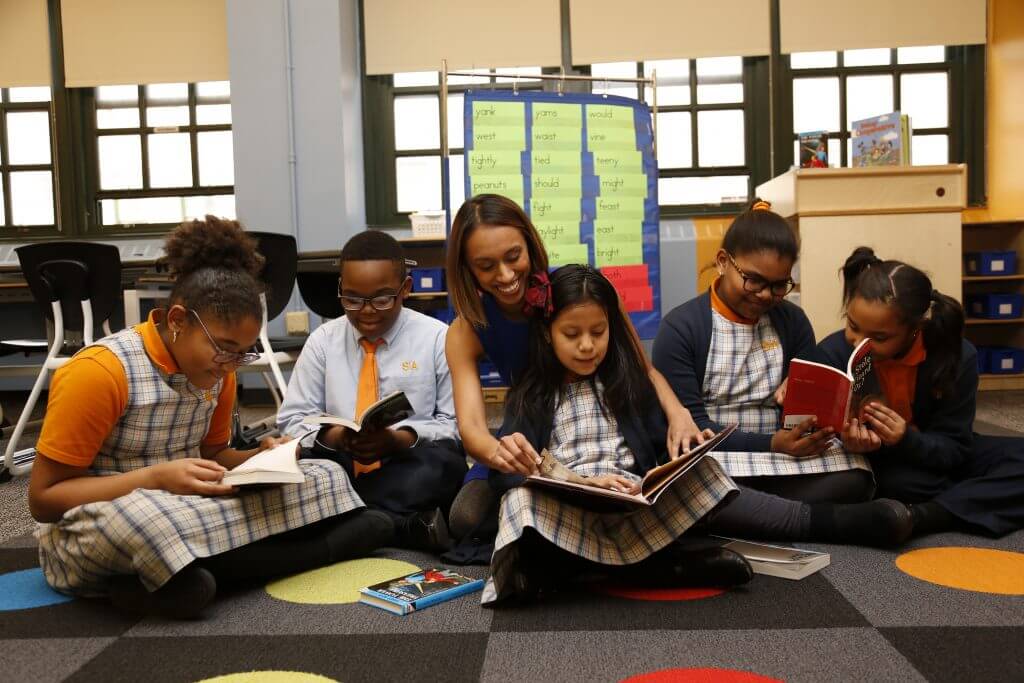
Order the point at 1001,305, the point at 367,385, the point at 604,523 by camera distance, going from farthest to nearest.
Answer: the point at 1001,305, the point at 367,385, the point at 604,523

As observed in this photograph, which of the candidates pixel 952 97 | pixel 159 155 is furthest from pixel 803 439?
pixel 159 155

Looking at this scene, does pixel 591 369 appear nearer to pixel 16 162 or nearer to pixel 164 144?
pixel 164 144

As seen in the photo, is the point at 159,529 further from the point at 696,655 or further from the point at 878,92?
the point at 878,92

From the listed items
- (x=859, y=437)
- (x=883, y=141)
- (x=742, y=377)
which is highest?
(x=883, y=141)

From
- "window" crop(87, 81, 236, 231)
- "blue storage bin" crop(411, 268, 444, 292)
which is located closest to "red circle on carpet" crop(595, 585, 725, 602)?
"blue storage bin" crop(411, 268, 444, 292)

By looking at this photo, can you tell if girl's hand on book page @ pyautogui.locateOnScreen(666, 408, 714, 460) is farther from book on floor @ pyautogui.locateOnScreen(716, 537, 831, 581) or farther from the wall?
the wall

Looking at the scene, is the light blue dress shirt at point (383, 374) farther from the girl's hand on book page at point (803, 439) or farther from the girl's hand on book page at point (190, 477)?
the girl's hand on book page at point (803, 439)

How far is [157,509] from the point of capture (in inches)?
54.7

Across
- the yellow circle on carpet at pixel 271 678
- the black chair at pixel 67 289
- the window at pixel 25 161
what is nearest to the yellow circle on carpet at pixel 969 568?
the yellow circle on carpet at pixel 271 678

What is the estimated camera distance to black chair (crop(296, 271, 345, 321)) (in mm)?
3684

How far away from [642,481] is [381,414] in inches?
21.2

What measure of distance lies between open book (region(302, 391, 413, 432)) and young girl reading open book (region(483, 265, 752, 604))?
8.6 inches

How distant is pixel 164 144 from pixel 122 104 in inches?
15.3

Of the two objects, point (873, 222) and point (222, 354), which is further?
point (873, 222)
